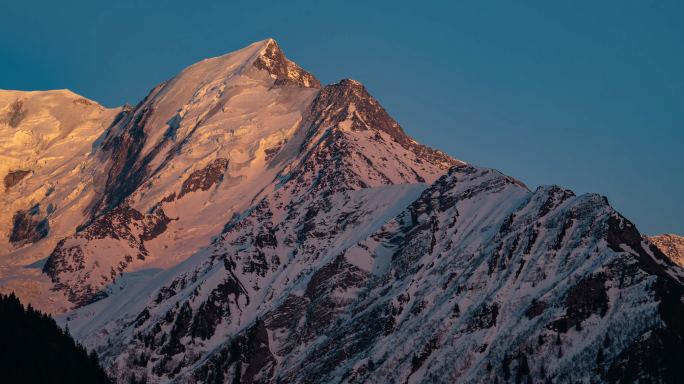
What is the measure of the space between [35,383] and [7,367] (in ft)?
20.6

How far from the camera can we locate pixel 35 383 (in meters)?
200

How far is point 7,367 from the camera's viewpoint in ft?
653
